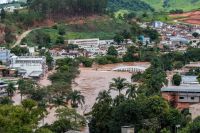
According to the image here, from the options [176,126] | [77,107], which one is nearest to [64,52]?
[77,107]

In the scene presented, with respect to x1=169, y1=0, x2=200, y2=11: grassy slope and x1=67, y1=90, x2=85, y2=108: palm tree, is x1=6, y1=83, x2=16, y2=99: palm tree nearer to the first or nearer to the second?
x1=67, y1=90, x2=85, y2=108: palm tree

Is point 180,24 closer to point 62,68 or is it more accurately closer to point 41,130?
point 62,68

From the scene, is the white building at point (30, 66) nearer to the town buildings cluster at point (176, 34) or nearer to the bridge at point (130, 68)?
the bridge at point (130, 68)

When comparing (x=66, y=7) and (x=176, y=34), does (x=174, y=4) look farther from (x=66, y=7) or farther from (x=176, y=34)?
(x=66, y=7)

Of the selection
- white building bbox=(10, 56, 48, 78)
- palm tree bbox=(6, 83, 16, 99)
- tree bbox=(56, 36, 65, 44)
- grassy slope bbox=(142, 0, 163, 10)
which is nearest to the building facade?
palm tree bbox=(6, 83, 16, 99)

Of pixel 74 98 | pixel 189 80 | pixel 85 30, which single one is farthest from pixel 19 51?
pixel 74 98
